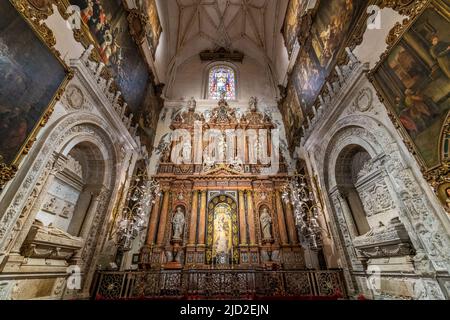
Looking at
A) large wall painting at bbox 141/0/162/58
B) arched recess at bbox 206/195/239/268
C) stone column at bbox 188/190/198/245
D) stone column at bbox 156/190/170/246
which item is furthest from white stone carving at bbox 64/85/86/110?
large wall painting at bbox 141/0/162/58

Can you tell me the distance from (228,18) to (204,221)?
1706 cm

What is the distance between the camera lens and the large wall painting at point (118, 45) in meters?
7.21

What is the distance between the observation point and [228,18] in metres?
17.0

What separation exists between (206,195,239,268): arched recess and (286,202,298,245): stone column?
2.66m

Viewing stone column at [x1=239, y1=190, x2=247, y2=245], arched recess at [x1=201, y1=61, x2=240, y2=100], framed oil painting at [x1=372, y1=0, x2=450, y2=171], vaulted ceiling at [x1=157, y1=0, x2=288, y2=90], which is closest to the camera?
framed oil painting at [x1=372, y1=0, x2=450, y2=171]

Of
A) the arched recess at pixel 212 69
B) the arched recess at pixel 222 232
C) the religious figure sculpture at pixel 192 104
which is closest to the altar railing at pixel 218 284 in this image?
the arched recess at pixel 222 232

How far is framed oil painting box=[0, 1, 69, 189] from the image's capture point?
389 cm

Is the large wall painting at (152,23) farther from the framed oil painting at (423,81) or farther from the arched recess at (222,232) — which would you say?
the framed oil painting at (423,81)

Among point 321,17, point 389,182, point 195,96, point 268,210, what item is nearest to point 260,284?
point 268,210

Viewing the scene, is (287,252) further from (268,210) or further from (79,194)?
(79,194)

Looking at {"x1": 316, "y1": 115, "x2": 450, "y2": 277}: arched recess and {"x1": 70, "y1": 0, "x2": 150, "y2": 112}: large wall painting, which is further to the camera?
{"x1": 70, "y1": 0, "x2": 150, "y2": 112}: large wall painting

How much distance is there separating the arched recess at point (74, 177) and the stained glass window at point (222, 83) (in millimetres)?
10205

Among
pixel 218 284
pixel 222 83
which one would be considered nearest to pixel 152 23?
pixel 222 83

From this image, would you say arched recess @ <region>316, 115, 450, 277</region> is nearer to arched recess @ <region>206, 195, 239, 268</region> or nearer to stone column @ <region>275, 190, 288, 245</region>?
stone column @ <region>275, 190, 288, 245</region>
